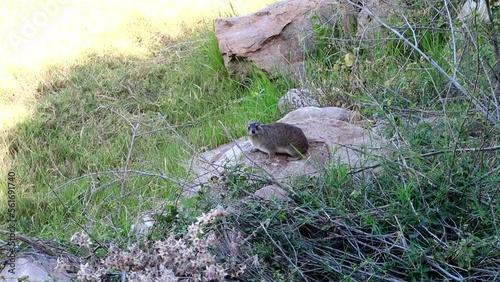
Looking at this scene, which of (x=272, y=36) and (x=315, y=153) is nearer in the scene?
(x=315, y=153)

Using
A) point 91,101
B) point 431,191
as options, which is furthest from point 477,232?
point 91,101

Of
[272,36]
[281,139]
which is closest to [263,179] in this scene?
[281,139]

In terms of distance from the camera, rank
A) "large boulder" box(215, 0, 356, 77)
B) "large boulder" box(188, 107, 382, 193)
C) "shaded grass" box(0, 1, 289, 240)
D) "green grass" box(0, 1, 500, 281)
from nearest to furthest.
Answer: "green grass" box(0, 1, 500, 281) < "large boulder" box(188, 107, 382, 193) < "shaded grass" box(0, 1, 289, 240) < "large boulder" box(215, 0, 356, 77)

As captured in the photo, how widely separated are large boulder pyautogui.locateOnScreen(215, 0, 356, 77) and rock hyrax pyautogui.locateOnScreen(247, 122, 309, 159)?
8.05ft

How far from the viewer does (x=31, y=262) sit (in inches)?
159

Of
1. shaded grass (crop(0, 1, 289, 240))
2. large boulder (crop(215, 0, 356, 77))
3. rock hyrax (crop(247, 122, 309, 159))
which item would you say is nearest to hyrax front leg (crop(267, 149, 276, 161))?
rock hyrax (crop(247, 122, 309, 159))

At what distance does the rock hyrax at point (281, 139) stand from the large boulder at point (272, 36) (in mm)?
2454

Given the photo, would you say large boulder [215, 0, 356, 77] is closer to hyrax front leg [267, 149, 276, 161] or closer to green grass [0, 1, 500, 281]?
green grass [0, 1, 500, 281]

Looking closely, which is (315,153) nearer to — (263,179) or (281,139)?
(281,139)

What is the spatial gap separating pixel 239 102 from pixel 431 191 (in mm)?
3818

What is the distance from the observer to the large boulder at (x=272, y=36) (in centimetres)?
807

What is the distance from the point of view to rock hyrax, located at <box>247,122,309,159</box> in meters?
5.36

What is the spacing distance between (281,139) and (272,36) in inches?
123

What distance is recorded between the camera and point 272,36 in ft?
27.2
